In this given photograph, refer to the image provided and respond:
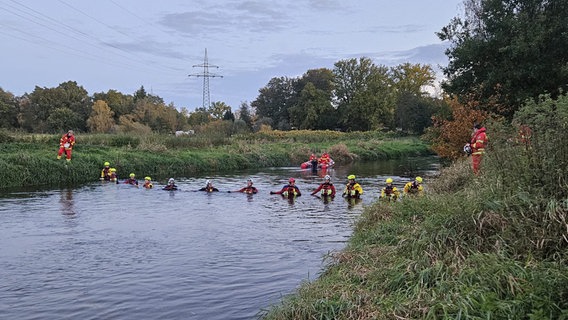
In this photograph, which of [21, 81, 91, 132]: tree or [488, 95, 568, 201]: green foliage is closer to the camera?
[488, 95, 568, 201]: green foliage

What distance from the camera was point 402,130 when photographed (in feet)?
237

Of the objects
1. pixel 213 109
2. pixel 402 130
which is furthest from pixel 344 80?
pixel 213 109

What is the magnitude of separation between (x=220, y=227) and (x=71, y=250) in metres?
3.92

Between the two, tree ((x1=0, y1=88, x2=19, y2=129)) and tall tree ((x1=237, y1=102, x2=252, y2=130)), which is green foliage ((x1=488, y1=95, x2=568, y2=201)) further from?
tall tree ((x1=237, y1=102, x2=252, y2=130))

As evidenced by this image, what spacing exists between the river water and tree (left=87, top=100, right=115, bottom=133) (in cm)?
3587

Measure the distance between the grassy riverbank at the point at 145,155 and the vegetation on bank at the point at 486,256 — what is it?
1856 centimetres

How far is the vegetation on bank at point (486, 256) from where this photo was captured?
462 cm

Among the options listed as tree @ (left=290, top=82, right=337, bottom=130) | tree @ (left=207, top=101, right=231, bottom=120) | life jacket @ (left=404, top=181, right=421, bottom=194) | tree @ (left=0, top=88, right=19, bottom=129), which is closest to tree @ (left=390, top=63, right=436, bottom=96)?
tree @ (left=290, top=82, right=337, bottom=130)

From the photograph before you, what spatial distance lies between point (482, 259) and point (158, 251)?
7.07m

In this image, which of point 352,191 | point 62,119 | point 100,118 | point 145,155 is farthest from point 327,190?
point 62,119

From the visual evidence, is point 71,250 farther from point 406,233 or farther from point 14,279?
point 406,233

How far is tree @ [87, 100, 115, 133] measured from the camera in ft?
176

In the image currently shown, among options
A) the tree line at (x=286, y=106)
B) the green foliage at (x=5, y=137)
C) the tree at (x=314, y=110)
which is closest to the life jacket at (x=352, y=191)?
the green foliage at (x=5, y=137)

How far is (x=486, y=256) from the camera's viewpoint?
562 centimetres
